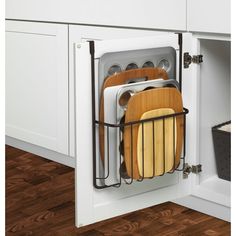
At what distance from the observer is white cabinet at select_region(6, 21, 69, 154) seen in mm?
2588

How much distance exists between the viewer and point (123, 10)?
2.16 metres

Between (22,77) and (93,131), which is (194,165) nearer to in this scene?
(93,131)

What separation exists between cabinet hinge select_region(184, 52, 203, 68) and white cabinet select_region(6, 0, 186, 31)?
11cm

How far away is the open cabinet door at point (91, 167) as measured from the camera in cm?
153

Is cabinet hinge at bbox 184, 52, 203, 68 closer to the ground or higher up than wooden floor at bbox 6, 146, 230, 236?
higher up

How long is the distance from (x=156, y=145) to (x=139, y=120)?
0.11 meters

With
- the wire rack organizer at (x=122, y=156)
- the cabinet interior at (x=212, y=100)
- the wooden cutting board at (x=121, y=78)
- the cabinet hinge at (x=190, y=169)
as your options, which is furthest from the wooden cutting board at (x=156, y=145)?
the cabinet interior at (x=212, y=100)

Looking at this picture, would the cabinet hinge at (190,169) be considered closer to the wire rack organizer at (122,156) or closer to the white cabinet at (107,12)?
the wire rack organizer at (122,156)

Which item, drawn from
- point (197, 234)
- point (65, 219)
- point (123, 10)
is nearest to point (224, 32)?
point (123, 10)

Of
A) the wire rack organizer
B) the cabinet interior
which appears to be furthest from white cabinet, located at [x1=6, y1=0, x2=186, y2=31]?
the wire rack organizer

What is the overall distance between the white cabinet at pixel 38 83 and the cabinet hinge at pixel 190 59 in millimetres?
763

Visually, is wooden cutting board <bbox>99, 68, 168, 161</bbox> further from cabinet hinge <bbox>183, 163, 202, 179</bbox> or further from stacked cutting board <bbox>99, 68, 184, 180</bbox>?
cabinet hinge <bbox>183, 163, 202, 179</bbox>

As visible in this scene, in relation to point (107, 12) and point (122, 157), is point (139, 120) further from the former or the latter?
point (107, 12)

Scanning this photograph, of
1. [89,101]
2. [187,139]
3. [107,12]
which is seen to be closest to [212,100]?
[187,139]
